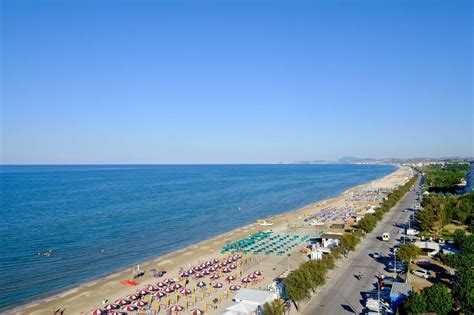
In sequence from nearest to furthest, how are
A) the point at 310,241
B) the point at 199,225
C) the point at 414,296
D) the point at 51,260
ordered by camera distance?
the point at 414,296 < the point at 51,260 < the point at 310,241 < the point at 199,225

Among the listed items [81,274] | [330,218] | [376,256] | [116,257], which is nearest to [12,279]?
[81,274]

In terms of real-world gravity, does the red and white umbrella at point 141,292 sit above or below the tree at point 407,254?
below

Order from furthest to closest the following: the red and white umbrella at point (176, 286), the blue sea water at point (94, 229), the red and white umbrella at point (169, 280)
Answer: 1. the blue sea water at point (94, 229)
2. the red and white umbrella at point (169, 280)
3. the red and white umbrella at point (176, 286)

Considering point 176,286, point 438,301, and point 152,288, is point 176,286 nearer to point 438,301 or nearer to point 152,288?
point 152,288

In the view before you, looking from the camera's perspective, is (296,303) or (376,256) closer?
(296,303)

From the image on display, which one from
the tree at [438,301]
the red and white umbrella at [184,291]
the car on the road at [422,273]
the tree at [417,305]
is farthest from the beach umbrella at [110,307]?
the car on the road at [422,273]

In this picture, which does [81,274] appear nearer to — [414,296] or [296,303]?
[296,303]

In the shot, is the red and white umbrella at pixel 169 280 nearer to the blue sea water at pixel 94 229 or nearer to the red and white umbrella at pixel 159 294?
the red and white umbrella at pixel 159 294
